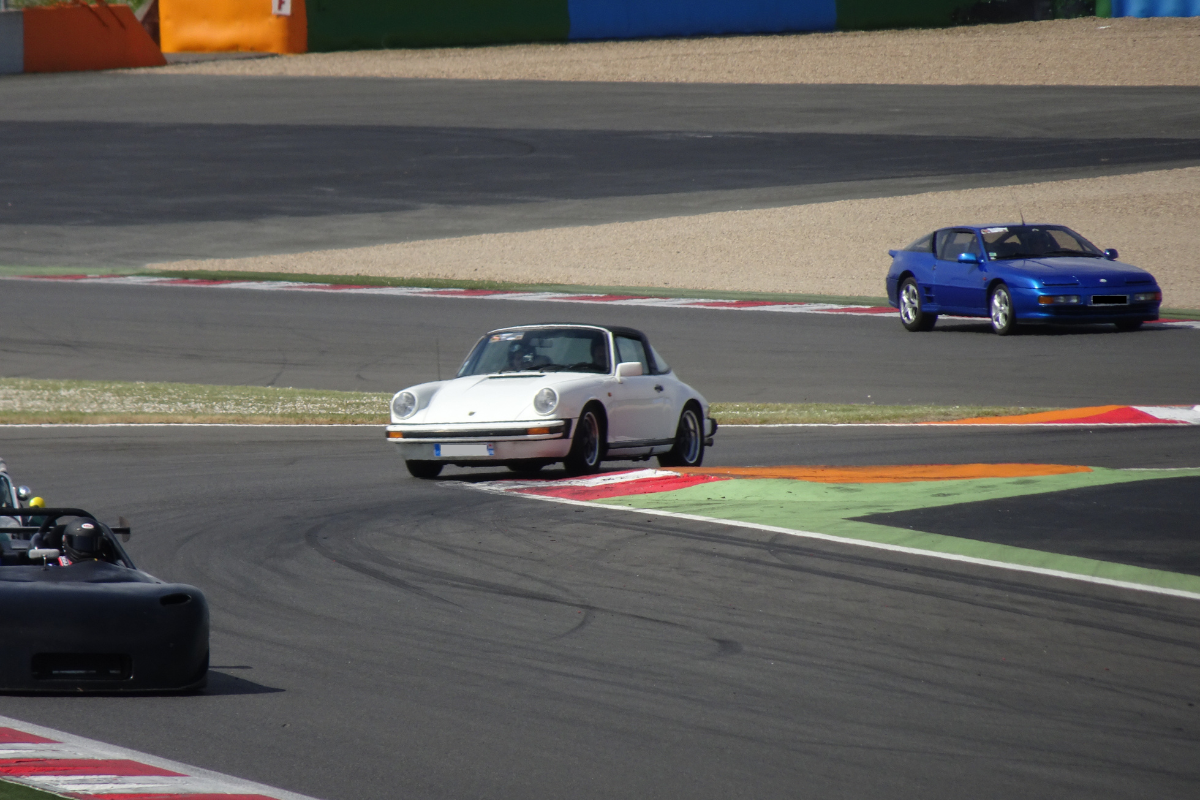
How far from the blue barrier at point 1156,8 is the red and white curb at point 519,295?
27.5 meters

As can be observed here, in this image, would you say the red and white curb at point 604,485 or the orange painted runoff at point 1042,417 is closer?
the red and white curb at point 604,485

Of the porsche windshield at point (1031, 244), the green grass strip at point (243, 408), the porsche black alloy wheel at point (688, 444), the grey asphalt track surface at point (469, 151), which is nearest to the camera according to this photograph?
the porsche black alloy wheel at point (688, 444)

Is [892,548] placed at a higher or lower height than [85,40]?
lower

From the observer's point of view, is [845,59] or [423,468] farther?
[845,59]

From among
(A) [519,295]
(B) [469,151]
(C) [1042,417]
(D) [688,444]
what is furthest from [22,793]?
(B) [469,151]

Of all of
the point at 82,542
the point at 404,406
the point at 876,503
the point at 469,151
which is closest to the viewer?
the point at 82,542

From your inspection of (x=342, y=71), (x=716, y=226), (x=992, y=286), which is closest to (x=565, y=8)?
(x=342, y=71)

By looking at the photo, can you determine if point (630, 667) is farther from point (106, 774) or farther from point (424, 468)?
point (424, 468)

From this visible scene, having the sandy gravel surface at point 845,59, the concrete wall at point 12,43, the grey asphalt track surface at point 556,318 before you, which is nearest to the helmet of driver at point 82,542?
the grey asphalt track surface at point 556,318

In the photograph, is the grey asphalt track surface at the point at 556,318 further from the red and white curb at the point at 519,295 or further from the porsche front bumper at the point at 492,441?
the porsche front bumper at the point at 492,441

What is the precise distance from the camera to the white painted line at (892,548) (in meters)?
7.99

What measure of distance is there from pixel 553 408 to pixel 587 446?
0.56 m

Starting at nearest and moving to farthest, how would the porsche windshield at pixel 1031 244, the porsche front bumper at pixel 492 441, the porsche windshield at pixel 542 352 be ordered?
the porsche front bumper at pixel 492 441, the porsche windshield at pixel 542 352, the porsche windshield at pixel 1031 244

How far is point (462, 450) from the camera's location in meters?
12.0
